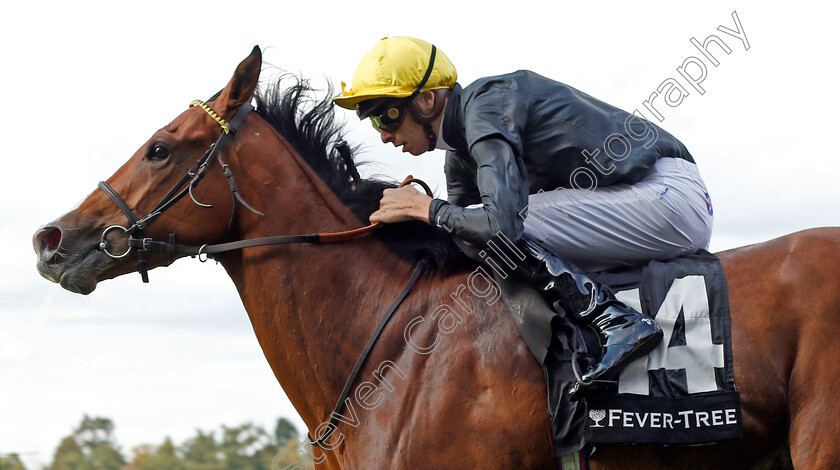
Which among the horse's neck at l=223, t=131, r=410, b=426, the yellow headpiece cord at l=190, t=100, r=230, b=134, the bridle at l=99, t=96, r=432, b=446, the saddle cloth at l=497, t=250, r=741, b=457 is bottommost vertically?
the saddle cloth at l=497, t=250, r=741, b=457

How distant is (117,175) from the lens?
402 cm

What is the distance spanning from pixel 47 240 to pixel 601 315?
278 cm

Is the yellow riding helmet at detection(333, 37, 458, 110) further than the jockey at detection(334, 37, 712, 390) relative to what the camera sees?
Yes

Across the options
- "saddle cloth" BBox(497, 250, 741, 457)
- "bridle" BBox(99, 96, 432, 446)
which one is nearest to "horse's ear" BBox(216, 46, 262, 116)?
"bridle" BBox(99, 96, 432, 446)

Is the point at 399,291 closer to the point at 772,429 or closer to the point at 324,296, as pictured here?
the point at 324,296

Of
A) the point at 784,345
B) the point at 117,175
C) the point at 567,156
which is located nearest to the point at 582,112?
the point at 567,156

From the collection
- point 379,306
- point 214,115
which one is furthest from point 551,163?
point 214,115

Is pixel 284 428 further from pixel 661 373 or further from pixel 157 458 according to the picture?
pixel 661 373

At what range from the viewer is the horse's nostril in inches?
153

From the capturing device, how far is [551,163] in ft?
12.8

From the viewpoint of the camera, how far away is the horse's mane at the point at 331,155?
4082 mm

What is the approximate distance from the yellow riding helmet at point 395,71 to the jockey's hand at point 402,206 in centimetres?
49

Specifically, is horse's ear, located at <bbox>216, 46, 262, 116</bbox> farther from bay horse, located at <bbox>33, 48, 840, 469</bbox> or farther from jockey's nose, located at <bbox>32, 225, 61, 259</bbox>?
jockey's nose, located at <bbox>32, 225, 61, 259</bbox>

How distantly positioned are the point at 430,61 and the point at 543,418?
1.87 metres
